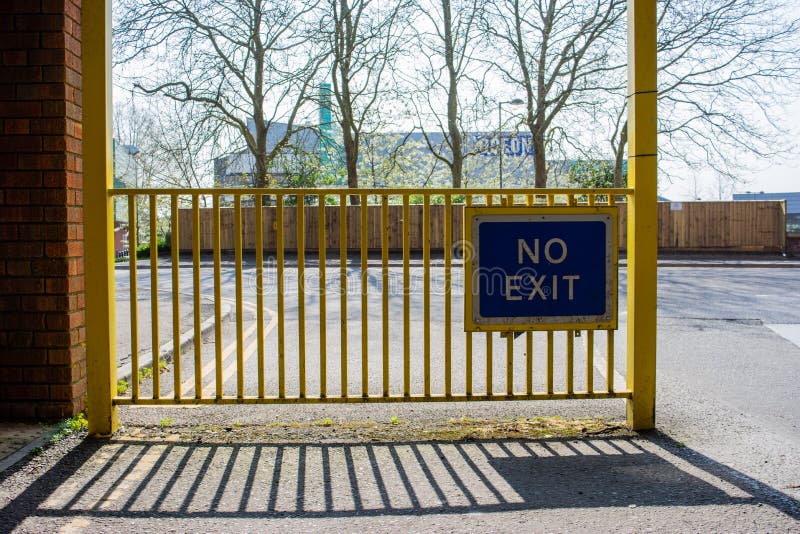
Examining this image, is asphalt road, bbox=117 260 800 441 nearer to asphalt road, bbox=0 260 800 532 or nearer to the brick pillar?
asphalt road, bbox=0 260 800 532

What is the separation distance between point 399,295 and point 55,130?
8424 millimetres

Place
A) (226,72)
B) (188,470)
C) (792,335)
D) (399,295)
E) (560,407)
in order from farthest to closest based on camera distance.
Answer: (226,72)
(399,295)
(792,335)
(560,407)
(188,470)

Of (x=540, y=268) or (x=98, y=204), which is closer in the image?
(x=98, y=204)

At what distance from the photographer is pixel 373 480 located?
3.47 metres

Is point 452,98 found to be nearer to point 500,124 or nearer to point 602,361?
point 500,124

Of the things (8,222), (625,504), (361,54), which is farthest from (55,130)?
(361,54)

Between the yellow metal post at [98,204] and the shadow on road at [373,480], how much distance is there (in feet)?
1.34

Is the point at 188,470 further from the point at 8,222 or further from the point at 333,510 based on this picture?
the point at 8,222

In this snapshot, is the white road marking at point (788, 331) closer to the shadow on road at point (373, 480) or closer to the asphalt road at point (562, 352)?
the asphalt road at point (562, 352)

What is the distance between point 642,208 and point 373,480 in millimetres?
2279

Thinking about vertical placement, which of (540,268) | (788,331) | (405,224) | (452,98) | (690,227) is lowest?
(788,331)

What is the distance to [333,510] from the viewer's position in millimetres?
3104

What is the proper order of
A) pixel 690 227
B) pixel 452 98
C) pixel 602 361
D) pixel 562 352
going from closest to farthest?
pixel 602 361 → pixel 562 352 → pixel 690 227 → pixel 452 98

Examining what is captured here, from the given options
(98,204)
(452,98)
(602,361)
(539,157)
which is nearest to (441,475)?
(98,204)
